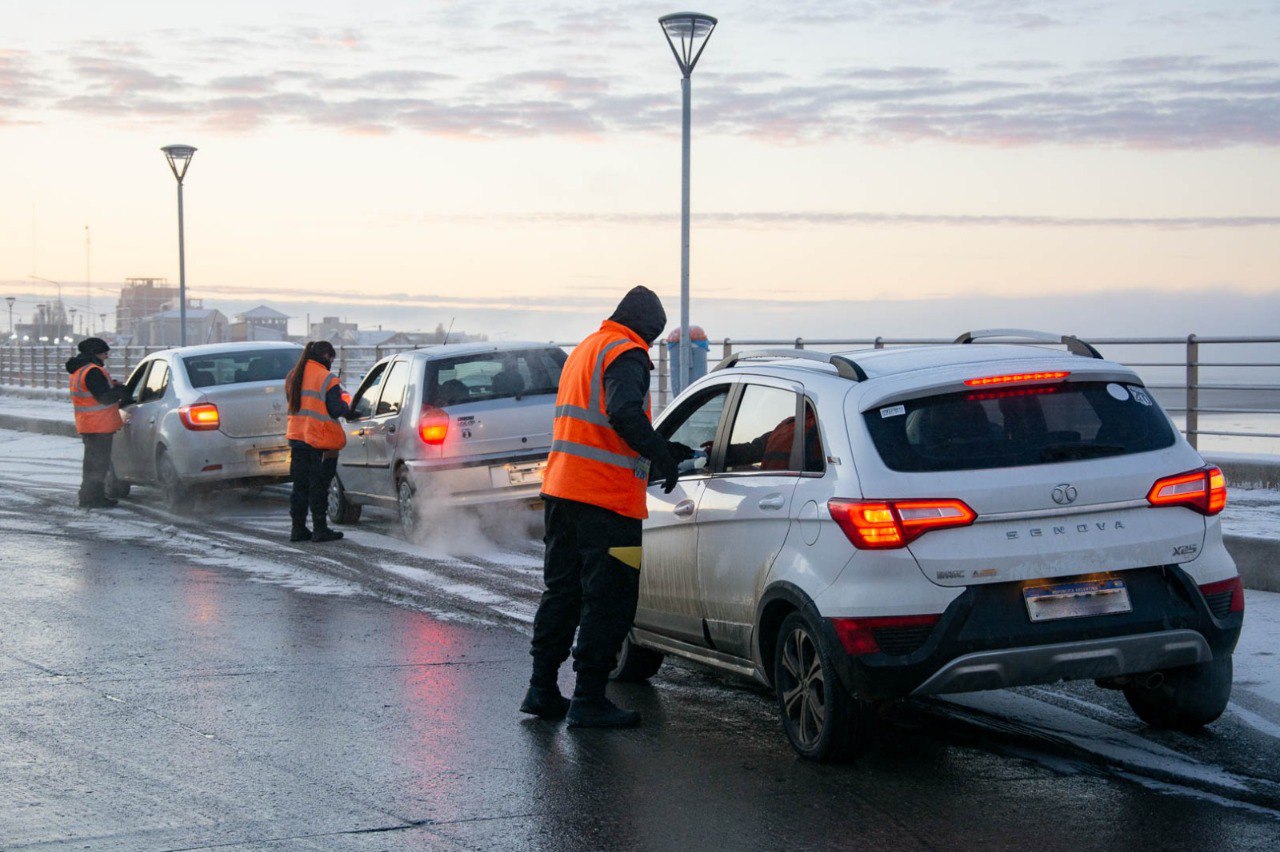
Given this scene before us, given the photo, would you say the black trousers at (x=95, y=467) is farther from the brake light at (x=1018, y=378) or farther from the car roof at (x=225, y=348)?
the brake light at (x=1018, y=378)

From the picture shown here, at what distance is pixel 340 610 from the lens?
10398mm

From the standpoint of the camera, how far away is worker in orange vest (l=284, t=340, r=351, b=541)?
1393 cm

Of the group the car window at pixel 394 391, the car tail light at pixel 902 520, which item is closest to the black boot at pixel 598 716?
the car tail light at pixel 902 520

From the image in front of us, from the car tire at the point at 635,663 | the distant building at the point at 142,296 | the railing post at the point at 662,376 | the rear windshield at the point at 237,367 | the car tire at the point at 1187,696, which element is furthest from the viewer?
the distant building at the point at 142,296

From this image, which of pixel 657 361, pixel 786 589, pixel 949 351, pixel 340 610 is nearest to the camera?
pixel 786 589

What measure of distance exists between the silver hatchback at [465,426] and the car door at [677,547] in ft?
18.8

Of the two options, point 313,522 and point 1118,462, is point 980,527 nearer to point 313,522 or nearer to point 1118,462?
point 1118,462

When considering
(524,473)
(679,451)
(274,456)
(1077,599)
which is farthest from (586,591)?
(274,456)

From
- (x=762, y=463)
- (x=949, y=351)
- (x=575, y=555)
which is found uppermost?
(x=949, y=351)

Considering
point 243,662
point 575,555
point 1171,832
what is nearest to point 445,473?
point 243,662

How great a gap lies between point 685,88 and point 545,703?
14.1 metres

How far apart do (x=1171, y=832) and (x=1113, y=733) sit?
1.44 metres

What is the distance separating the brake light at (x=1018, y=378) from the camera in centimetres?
610

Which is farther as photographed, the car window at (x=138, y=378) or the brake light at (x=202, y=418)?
the car window at (x=138, y=378)
